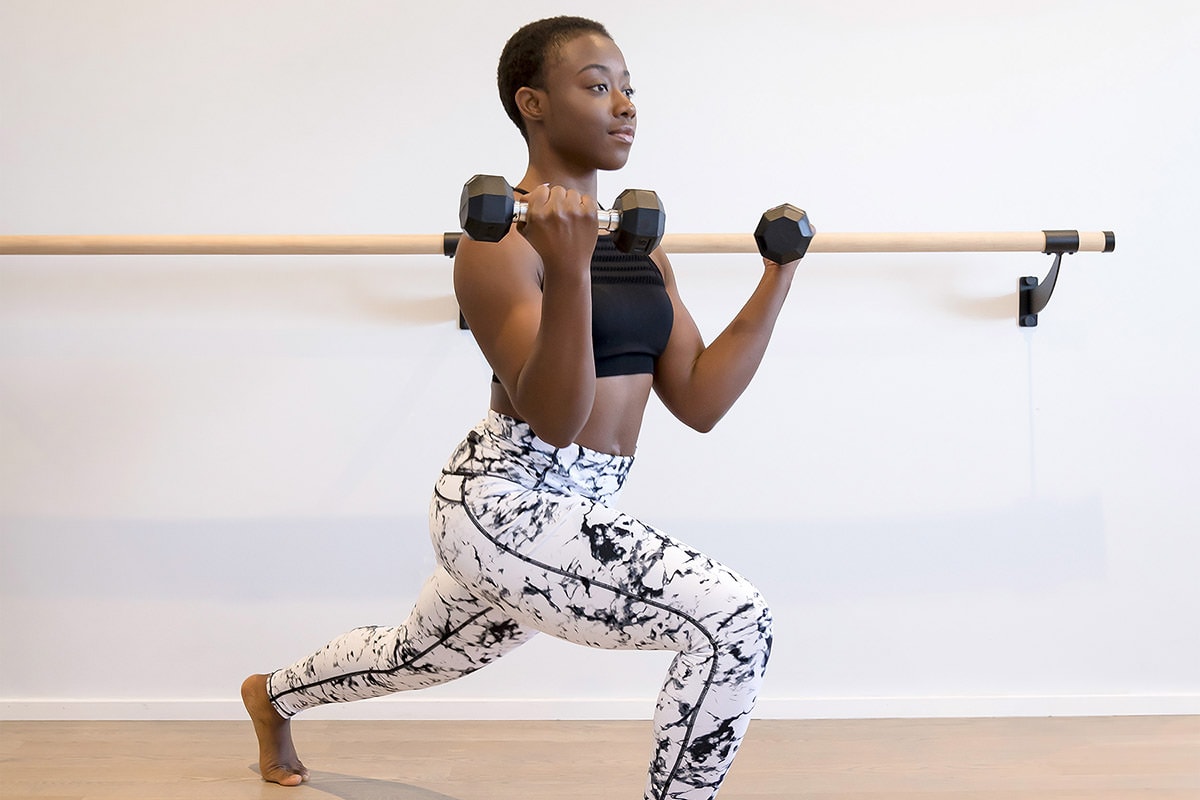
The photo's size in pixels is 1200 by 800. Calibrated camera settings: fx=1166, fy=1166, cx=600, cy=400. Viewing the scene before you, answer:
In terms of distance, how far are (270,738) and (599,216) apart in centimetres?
127

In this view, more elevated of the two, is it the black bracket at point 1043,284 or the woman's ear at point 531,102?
the woman's ear at point 531,102

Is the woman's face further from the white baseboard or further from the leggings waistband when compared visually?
the white baseboard

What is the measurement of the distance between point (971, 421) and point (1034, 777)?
78 cm

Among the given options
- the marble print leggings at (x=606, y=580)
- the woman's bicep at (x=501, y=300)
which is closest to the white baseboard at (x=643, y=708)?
the marble print leggings at (x=606, y=580)

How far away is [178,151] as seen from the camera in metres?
2.55

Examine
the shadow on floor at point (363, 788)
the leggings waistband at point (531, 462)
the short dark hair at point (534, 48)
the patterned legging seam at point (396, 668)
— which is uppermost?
the short dark hair at point (534, 48)

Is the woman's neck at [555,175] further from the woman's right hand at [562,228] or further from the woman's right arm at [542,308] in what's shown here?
the woman's right hand at [562,228]

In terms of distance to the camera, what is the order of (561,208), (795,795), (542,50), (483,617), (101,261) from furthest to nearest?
1. (101,261)
2. (795,795)
3. (483,617)
4. (542,50)
5. (561,208)

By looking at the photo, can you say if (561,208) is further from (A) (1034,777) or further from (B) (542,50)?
(A) (1034,777)

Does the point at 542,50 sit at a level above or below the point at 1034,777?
above

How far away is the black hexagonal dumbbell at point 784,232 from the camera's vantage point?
152 cm

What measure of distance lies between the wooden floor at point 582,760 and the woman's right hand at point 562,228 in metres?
1.16

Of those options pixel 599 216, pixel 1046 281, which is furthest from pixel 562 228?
pixel 1046 281

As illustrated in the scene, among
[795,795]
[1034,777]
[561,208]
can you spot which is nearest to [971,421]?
[1034,777]
